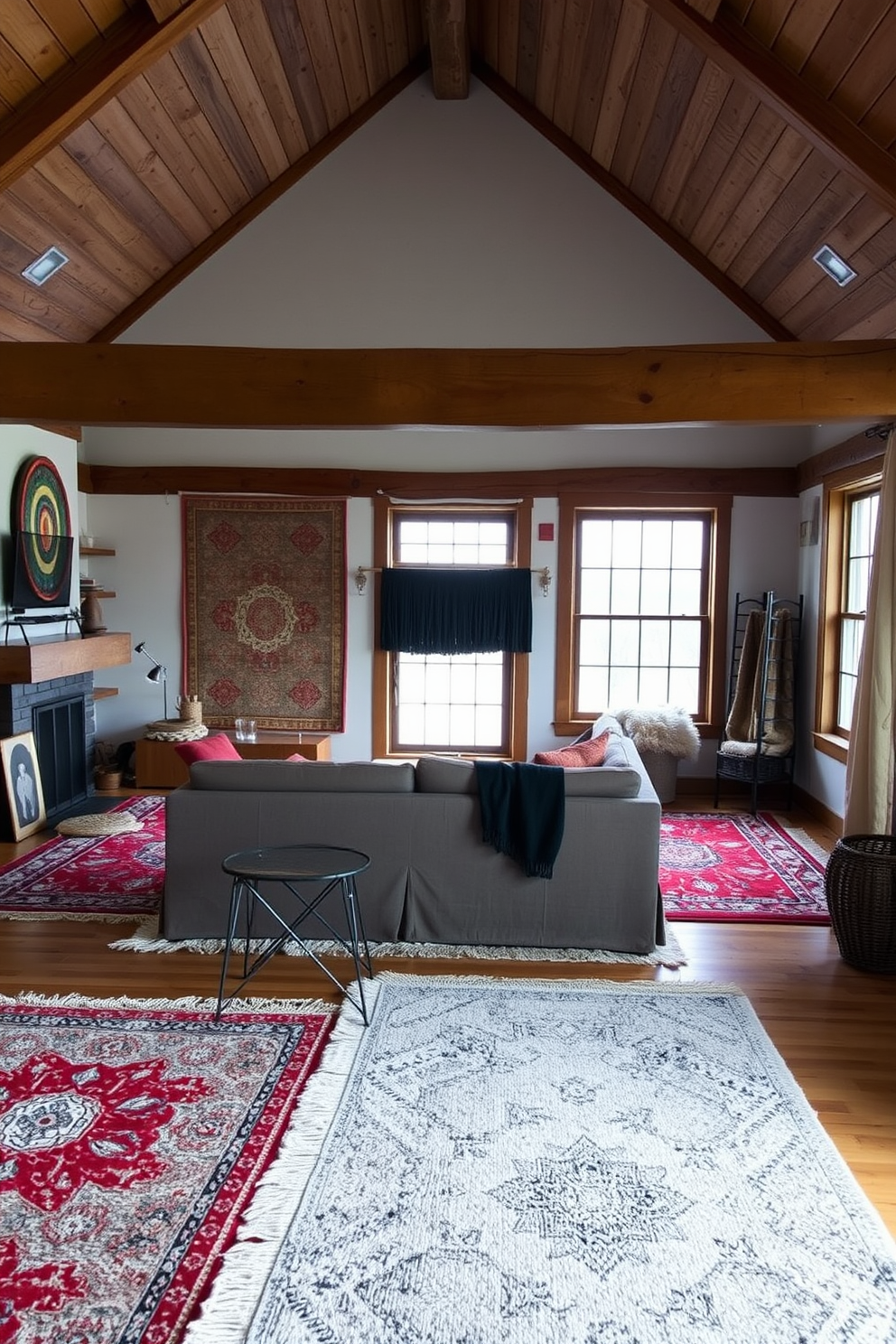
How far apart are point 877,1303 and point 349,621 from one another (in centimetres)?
589

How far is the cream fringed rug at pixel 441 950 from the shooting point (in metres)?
3.94

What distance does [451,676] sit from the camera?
7512mm

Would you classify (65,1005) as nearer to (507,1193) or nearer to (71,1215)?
Answer: (71,1215)

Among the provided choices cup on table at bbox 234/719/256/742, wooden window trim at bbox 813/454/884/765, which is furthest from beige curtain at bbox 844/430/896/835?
cup on table at bbox 234/719/256/742

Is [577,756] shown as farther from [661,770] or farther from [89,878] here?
[89,878]

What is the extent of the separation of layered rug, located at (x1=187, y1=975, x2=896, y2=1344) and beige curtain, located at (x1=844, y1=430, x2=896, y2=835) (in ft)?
5.03

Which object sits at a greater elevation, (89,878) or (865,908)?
(865,908)

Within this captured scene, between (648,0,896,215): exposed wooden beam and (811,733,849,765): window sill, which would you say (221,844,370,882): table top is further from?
(811,733,849,765): window sill

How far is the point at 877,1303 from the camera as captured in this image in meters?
2.04

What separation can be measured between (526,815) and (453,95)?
16.6 ft

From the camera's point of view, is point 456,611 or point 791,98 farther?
point 456,611

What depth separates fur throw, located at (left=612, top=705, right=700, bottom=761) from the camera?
673 cm

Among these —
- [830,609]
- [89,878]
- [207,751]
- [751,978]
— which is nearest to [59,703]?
[89,878]

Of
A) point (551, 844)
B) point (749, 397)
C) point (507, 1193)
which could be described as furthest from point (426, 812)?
point (749, 397)
